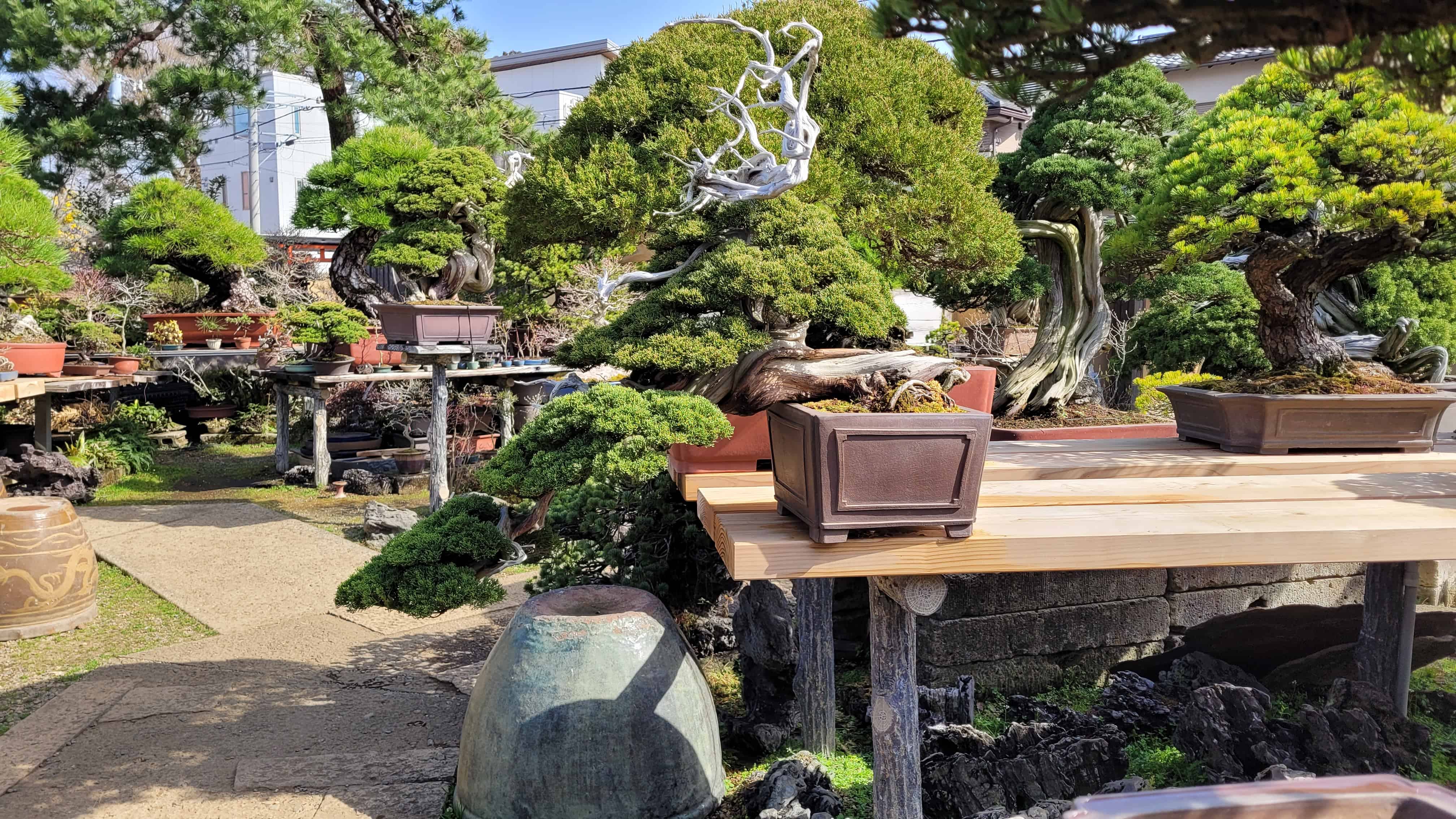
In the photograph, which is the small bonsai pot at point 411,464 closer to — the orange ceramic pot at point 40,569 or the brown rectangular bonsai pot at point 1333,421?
the orange ceramic pot at point 40,569

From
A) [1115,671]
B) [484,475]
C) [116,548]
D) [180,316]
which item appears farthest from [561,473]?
[180,316]

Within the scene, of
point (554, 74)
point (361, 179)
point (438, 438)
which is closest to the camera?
point (438, 438)

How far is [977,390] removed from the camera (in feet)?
13.0

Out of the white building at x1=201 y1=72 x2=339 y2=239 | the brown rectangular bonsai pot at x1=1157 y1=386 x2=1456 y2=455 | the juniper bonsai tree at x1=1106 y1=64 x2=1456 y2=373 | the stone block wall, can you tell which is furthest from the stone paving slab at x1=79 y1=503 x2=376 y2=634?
the white building at x1=201 y1=72 x2=339 y2=239

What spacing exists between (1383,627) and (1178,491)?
160 centimetres

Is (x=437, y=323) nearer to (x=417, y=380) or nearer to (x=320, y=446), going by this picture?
(x=320, y=446)

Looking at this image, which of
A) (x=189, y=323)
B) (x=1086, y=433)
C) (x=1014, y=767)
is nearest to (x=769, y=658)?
(x=1014, y=767)

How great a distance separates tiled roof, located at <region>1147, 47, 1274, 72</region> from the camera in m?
1.51

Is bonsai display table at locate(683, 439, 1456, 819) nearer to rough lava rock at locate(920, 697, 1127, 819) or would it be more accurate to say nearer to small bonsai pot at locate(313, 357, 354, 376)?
rough lava rock at locate(920, 697, 1127, 819)

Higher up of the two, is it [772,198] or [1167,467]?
A: [772,198]

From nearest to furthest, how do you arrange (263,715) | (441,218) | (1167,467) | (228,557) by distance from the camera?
(1167,467)
(263,715)
(228,557)
(441,218)

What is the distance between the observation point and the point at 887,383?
239 centimetres

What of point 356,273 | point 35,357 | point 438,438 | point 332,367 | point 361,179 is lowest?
point 438,438

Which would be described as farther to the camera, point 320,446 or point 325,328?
point 320,446
